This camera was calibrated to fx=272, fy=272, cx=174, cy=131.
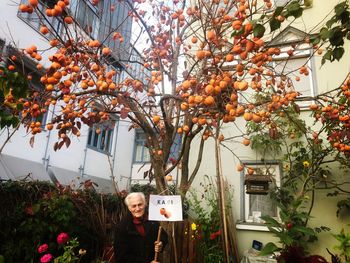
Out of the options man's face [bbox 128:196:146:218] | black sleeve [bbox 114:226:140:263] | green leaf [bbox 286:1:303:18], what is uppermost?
green leaf [bbox 286:1:303:18]

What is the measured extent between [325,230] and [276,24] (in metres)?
4.24

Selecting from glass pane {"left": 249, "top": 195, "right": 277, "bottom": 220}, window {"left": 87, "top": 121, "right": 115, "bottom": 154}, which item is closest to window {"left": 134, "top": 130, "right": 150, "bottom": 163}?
window {"left": 87, "top": 121, "right": 115, "bottom": 154}

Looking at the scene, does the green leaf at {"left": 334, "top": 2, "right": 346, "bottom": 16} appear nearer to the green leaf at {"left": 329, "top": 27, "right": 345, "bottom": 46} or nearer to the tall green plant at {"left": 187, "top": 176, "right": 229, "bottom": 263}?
the green leaf at {"left": 329, "top": 27, "right": 345, "bottom": 46}

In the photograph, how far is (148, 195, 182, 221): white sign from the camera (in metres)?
2.31

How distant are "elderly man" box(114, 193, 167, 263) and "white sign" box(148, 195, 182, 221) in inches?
15.8

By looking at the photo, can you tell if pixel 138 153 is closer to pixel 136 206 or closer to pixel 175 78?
pixel 175 78

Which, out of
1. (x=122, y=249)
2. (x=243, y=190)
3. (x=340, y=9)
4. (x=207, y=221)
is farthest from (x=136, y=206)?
(x=243, y=190)

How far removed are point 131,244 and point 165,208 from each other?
25.7 inches

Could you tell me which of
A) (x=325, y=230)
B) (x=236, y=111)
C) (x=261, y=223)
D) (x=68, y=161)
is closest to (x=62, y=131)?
(x=236, y=111)

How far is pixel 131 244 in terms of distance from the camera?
2.67 m

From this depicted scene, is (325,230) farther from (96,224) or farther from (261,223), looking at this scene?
(96,224)

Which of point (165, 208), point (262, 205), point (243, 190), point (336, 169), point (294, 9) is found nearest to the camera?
point (294, 9)

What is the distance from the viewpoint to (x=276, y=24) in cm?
156

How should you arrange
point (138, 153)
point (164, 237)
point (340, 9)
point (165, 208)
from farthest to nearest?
point (138, 153), point (164, 237), point (165, 208), point (340, 9)
